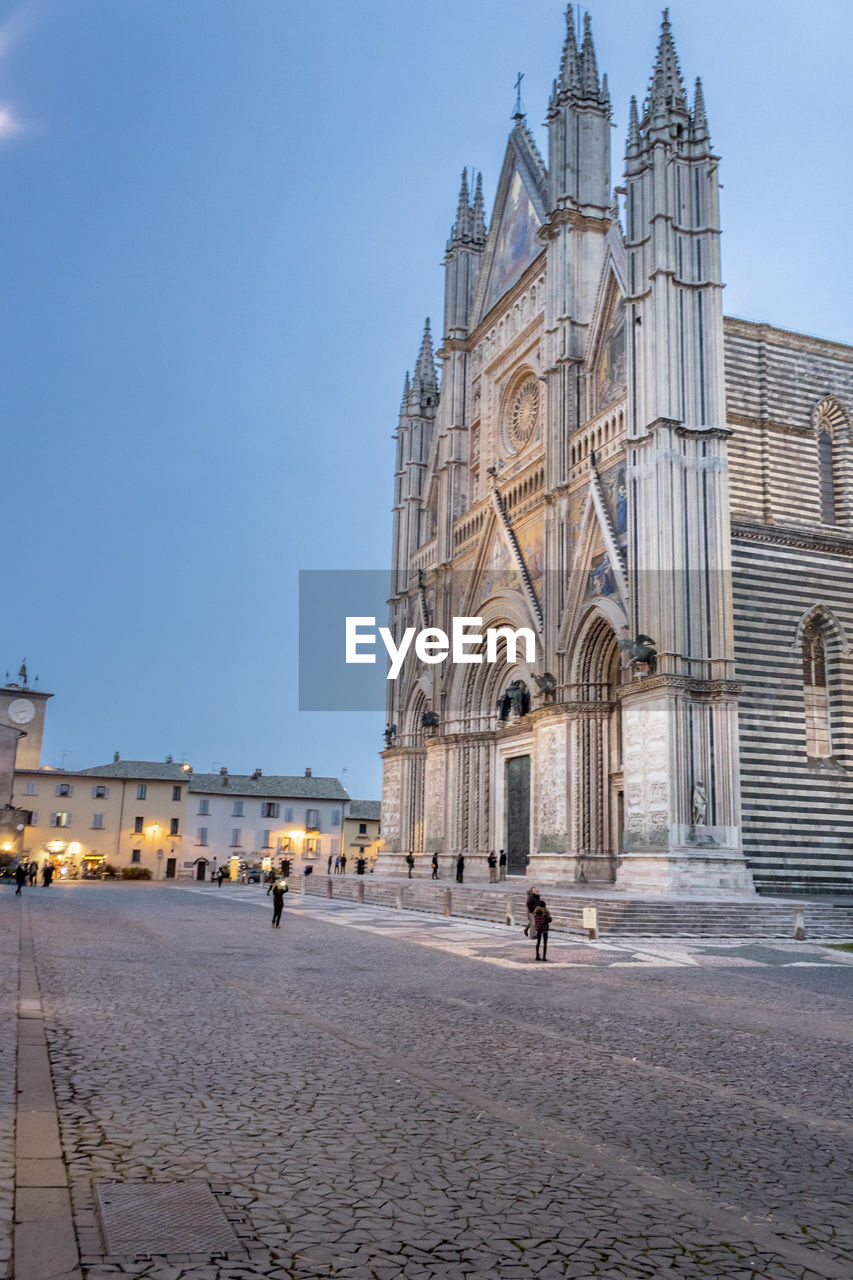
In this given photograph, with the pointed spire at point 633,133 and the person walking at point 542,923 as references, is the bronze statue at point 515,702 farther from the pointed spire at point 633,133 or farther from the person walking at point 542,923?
the person walking at point 542,923

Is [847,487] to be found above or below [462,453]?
below

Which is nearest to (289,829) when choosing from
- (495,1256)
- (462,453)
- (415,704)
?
(415,704)

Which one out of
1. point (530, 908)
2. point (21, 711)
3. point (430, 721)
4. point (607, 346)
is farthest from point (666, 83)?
point (21, 711)

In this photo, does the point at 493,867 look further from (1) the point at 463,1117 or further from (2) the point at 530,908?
(1) the point at 463,1117

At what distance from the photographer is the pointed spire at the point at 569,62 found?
38.5 meters

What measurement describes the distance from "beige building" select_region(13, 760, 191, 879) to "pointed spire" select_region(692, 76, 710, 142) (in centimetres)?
4571

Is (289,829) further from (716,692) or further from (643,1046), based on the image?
(643,1046)

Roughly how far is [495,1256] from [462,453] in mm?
42535

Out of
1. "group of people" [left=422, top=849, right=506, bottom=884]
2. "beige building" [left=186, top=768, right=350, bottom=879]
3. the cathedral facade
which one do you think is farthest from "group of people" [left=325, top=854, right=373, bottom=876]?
"group of people" [left=422, top=849, right=506, bottom=884]

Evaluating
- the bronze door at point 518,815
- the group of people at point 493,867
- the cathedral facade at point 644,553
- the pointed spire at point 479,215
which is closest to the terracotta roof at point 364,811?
the cathedral facade at point 644,553

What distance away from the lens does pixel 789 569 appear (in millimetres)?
30859

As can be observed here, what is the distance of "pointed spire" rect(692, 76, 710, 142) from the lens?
31.5 m

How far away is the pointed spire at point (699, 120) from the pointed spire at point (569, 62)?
25.8 ft

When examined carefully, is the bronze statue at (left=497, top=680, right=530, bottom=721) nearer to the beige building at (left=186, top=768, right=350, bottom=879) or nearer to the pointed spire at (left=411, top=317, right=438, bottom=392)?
the pointed spire at (left=411, top=317, right=438, bottom=392)
